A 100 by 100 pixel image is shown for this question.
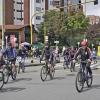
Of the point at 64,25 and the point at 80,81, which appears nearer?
the point at 80,81

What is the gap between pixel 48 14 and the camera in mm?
87750

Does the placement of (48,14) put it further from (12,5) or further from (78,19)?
(12,5)

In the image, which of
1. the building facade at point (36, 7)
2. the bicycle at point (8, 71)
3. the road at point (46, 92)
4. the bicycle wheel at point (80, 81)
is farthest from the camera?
the building facade at point (36, 7)

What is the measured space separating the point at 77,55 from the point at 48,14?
73678 mm

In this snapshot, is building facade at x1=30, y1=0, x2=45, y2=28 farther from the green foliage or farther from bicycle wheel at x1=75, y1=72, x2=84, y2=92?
bicycle wheel at x1=75, y1=72, x2=84, y2=92

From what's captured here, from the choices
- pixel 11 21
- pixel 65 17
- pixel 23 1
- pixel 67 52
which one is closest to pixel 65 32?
pixel 65 17

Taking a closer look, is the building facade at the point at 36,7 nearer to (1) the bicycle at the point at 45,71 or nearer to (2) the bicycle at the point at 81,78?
(1) the bicycle at the point at 45,71

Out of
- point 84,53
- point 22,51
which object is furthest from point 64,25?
point 84,53

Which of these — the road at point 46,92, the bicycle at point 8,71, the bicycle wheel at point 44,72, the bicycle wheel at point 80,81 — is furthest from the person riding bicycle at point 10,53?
the bicycle wheel at point 80,81

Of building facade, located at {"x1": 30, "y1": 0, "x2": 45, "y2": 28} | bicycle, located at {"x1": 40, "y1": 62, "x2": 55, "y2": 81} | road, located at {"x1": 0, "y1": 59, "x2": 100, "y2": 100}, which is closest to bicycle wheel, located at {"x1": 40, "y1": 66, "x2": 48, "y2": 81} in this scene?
bicycle, located at {"x1": 40, "y1": 62, "x2": 55, "y2": 81}

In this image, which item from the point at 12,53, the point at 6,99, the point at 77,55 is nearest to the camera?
the point at 6,99

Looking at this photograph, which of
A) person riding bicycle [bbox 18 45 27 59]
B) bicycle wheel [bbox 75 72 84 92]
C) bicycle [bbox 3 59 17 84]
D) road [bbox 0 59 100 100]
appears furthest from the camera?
person riding bicycle [bbox 18 45 27 59]

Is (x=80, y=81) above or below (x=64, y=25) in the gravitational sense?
below

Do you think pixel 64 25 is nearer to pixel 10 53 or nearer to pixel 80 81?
pixel 10 53
